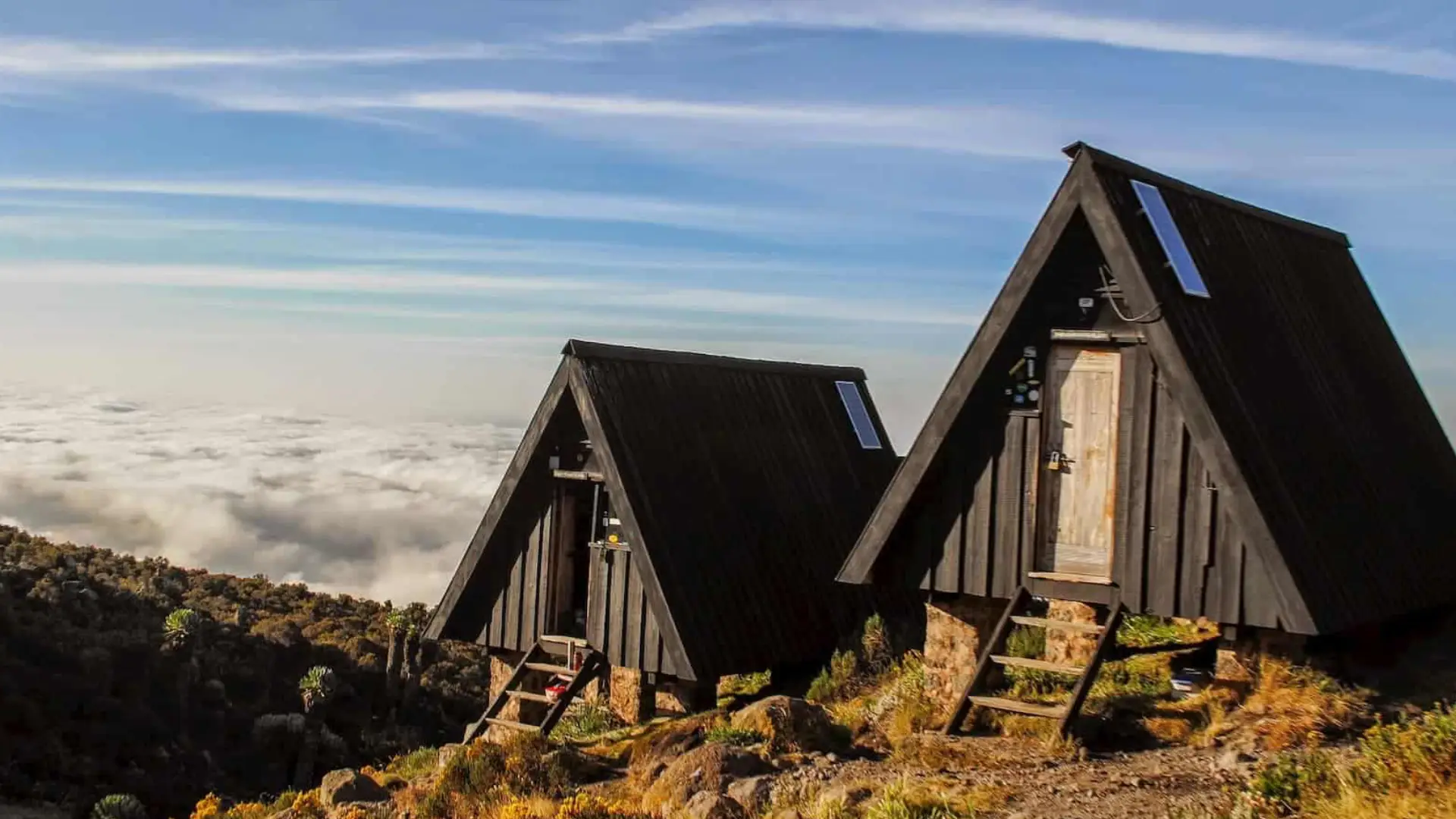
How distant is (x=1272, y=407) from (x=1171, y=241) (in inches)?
76.1

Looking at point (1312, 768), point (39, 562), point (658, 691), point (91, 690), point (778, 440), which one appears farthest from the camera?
point (39, 562)

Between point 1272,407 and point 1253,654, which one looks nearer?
point 1253,654

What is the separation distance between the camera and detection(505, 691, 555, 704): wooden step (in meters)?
18.0

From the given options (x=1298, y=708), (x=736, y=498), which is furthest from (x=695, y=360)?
(x=1298, y=708)

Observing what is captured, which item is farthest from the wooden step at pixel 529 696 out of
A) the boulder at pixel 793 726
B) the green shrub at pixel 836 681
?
the boulder at pixel 793 726

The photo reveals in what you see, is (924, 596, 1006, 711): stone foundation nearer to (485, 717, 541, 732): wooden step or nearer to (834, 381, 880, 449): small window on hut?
(485, 717, 541, 732): wooden step

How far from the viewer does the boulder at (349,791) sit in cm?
1506

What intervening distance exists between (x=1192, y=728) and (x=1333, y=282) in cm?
794

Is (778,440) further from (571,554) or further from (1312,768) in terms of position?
(1312,768)

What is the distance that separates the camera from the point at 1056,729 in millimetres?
12977

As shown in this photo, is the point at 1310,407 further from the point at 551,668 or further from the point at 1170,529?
the point at 551,668

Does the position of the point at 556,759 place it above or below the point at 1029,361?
below

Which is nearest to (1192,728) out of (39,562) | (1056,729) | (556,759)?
(1056,729)

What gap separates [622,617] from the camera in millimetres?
17469
